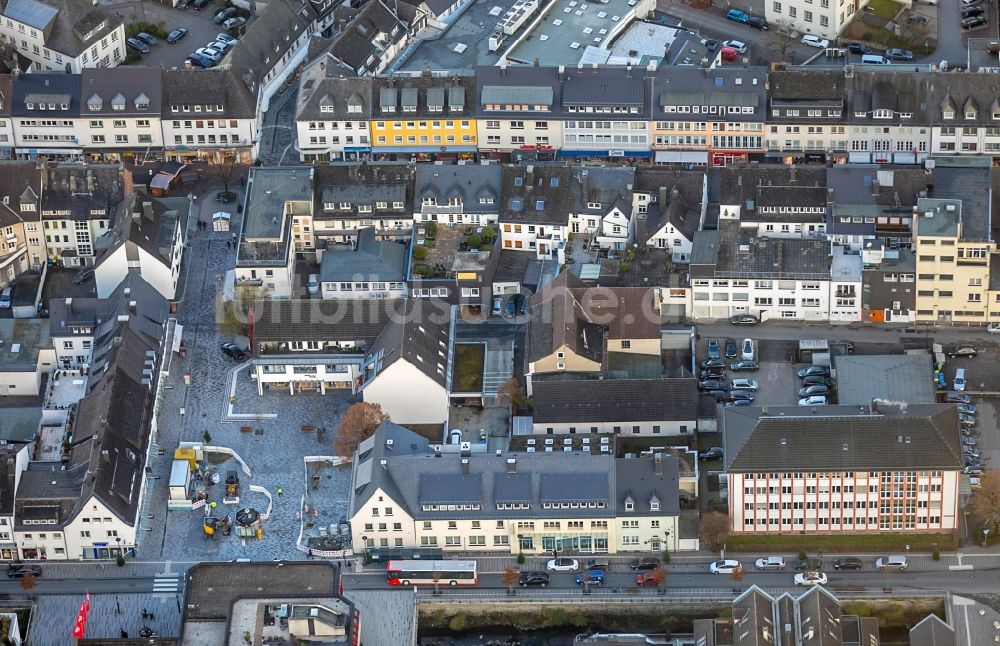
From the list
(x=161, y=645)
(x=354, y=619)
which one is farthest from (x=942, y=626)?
(x=161, y=645)

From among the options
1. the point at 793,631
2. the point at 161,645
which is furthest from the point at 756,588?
the point at 161,645

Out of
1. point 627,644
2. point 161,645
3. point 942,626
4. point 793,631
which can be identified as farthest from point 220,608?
point 942,626

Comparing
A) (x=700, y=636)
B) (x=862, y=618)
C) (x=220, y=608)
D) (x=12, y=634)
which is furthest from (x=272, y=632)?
(x=862, y=618)

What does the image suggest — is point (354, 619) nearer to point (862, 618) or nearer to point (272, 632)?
point (272, 632)

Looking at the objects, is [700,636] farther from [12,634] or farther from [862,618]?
[12,634]

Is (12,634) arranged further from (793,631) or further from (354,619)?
(793,631)
